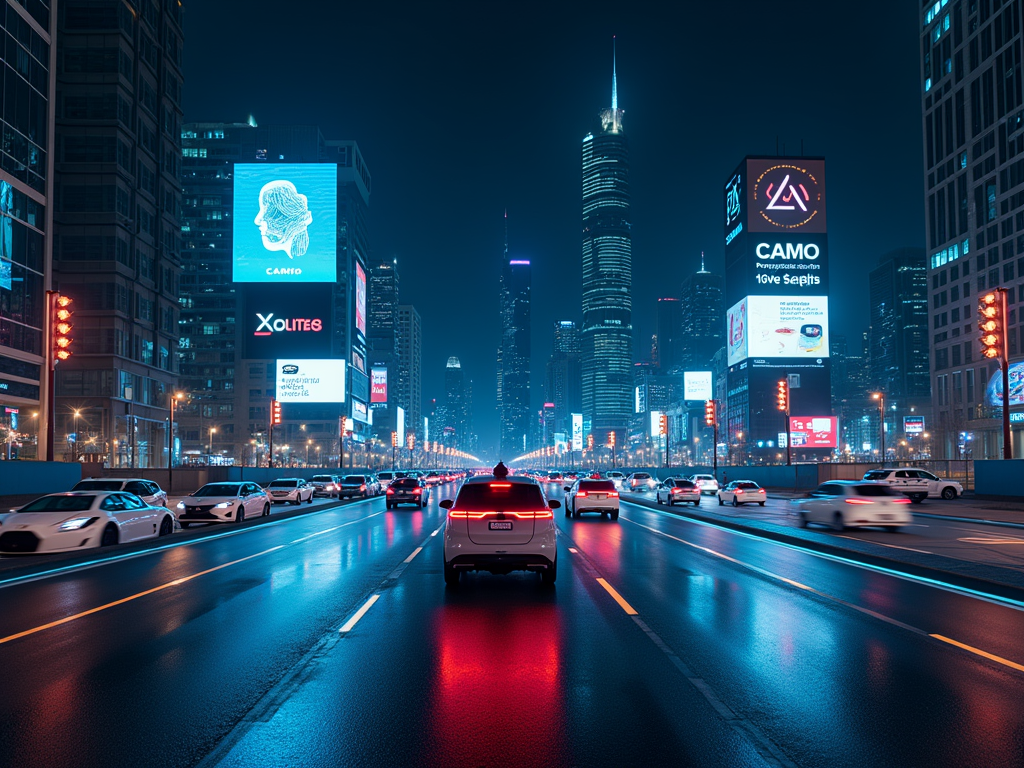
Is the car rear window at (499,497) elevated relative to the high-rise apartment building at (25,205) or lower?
lower

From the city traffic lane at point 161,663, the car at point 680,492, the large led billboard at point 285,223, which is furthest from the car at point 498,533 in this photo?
the large led billboard at point 285,223

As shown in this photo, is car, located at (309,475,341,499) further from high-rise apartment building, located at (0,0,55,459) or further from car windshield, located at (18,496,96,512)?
car windshield, located at (18,496,96,512)

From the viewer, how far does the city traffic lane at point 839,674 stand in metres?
5.71

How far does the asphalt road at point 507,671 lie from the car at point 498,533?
1.66ft

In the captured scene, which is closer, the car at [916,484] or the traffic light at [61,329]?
the traffic light at [61,329]

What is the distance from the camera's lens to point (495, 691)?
7.11 metres

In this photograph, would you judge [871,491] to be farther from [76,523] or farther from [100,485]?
[100,485]

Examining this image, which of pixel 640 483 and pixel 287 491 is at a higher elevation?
pixel 287 491

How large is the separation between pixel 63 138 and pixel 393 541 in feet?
245

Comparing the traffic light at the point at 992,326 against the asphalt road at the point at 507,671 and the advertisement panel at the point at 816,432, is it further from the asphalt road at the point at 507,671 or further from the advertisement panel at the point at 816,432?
the advertisement panel at the point at 816,432

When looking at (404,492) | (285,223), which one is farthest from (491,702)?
(285,223)

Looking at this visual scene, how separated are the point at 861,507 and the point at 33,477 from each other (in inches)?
1291

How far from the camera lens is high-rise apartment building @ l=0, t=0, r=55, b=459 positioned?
176 ft

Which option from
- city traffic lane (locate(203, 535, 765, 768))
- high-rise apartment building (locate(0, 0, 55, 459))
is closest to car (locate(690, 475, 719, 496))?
high-rise apartment building (locate(0, 0, 55, 459))
